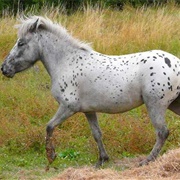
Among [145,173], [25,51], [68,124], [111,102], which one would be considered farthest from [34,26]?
[145,173]

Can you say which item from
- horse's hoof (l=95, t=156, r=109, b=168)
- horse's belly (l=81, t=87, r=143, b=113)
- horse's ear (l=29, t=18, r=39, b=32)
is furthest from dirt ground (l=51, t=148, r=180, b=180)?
horse's ear (l=29, t=18, r=39, b=32)

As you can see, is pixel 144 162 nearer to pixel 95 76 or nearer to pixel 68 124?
pixel 95 76

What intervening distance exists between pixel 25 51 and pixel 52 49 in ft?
1.27

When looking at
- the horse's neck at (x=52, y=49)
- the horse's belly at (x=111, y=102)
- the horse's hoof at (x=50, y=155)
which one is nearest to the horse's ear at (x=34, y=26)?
the horse's neck at (x=52, y=49)

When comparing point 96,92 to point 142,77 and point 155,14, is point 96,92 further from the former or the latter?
point 155,14

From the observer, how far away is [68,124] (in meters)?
9.95

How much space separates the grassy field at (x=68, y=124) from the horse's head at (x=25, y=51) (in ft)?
4.65

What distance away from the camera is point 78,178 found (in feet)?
21.8

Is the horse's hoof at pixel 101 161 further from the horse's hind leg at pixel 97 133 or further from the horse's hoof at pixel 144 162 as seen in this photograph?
the horse's hoof at pixel 144 162

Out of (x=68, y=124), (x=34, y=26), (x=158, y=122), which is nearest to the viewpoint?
(x=158, y=122)

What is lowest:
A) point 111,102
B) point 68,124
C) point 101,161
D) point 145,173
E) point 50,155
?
point 68,124

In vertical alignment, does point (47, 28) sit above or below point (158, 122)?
above

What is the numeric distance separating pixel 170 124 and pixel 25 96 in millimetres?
2825

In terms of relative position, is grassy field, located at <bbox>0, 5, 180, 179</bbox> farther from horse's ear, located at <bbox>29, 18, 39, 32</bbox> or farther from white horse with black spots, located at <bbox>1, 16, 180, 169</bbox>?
horse's ear, located at <bbox>29, 18, 39, 32</bbox>
